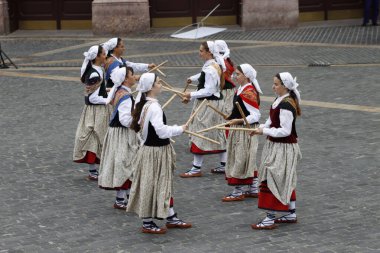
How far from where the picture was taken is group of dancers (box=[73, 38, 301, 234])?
987 centimetres

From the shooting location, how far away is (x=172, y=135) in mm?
9688

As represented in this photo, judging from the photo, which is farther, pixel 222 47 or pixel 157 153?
pixel 222 47

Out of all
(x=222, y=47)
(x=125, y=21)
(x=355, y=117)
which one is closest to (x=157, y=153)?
(x=222, y=47)

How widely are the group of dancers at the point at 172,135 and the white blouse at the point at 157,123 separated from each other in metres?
0.01

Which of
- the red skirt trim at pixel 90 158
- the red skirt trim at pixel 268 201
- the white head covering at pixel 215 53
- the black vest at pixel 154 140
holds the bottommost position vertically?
the red skirt trim at pixel 90 158

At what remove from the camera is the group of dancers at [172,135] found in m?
9.87

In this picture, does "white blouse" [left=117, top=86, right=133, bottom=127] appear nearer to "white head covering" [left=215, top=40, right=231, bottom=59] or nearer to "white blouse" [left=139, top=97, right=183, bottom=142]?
"white blouse" [left=139, top=97, right=183, bottom=142]

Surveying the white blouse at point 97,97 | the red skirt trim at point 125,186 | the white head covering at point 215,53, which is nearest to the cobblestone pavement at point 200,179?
the red skirt trim at point 125,186

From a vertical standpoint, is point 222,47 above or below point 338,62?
above

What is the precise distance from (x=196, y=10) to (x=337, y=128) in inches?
520

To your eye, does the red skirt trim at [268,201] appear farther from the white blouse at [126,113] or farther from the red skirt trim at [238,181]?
the white blouse at [126,113]

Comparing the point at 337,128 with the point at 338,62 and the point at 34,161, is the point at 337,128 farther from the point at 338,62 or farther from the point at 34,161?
the point at 338,62

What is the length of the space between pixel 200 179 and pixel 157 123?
2634 millimetres

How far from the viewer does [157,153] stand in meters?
9.87
